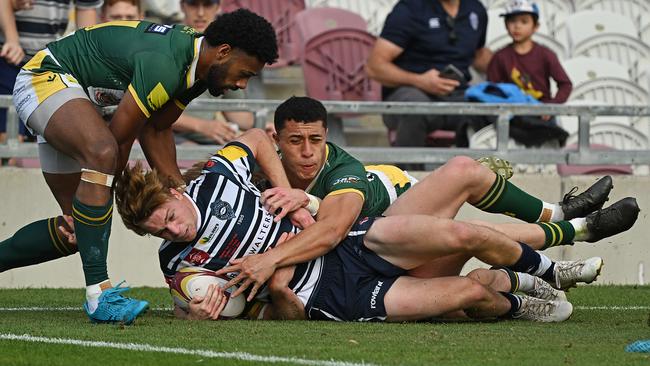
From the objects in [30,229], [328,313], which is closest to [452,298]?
[328,313]

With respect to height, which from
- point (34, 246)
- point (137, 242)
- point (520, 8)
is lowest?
point (137, 242)

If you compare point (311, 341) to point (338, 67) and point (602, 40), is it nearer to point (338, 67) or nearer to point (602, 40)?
point (338, 67)

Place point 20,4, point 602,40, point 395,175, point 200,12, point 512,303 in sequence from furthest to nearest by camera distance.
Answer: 1. point 602,40
2. point 200,12
3. point 20,4
4. point 395,175
5. point 512,303

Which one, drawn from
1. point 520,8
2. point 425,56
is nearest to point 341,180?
point 425,56

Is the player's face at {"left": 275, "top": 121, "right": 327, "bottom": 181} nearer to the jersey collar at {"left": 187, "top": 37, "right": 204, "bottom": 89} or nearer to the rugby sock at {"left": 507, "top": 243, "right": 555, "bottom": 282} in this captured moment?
the jersey collar at {"left": 187, "top": 37, "right": 204, "bottom": 89}

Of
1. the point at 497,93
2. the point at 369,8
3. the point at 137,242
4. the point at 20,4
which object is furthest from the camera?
the point at 369,8

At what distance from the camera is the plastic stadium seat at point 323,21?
11977 mm

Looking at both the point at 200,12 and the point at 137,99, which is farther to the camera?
the point at 200,12

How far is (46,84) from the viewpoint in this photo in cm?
700

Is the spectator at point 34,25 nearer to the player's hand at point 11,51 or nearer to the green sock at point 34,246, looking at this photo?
the player's hand at point 11,51

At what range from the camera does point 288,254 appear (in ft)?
22.6

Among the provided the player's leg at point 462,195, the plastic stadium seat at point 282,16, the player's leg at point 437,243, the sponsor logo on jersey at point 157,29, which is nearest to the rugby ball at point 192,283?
the player's leg at point 437,243

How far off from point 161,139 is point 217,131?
2803 mm

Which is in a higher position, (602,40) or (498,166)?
(498,166)
